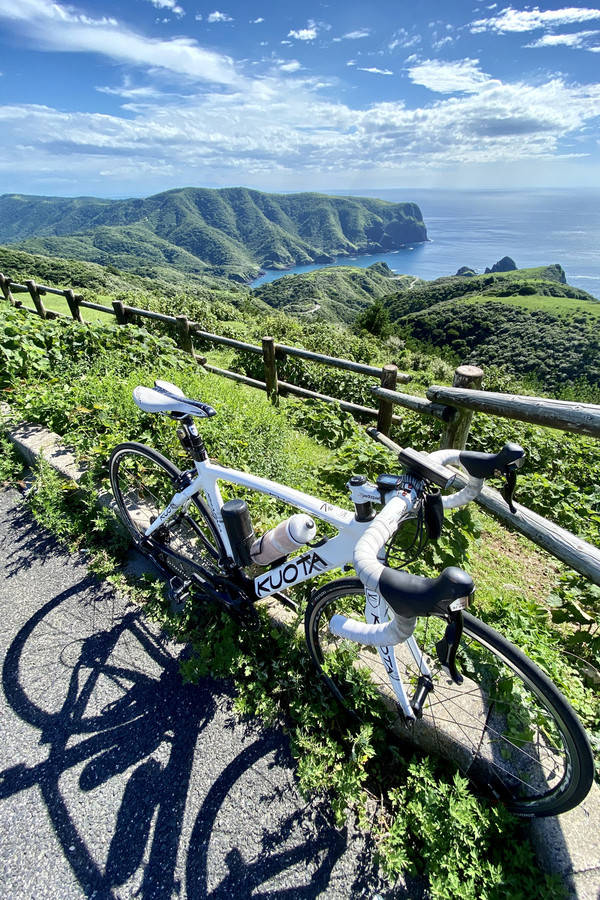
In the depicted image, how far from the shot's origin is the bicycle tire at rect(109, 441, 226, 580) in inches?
110

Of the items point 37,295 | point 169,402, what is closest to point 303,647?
point 169,402

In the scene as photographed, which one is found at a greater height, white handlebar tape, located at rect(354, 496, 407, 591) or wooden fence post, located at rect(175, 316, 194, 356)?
white handlebar tape, located at rect(354, 496, 407, 591)

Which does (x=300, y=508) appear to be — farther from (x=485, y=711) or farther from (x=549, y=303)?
(x=549, y=303)

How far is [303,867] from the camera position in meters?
1.80

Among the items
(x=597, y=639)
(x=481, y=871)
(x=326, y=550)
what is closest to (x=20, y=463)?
(x=326, y=550)

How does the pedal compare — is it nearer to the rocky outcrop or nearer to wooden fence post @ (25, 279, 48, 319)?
wooden fence post @ (25, 279, 48, 319)

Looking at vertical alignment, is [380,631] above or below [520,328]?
above

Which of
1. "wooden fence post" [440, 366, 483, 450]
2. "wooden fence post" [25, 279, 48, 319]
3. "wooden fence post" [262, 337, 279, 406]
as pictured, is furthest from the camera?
"wooden fence post" [25, 279, 48, 319]

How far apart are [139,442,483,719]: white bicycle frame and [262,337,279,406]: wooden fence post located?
418cm

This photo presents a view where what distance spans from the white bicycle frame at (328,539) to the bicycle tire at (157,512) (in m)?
0.21

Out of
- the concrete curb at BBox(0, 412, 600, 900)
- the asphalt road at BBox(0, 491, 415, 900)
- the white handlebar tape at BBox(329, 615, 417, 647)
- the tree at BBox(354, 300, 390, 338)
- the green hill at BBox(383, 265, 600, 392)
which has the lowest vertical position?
the green hill at BBox(383, 265, 600, 392)

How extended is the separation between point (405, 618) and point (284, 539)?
3.06 feet

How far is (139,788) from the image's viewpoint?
204 centimetres

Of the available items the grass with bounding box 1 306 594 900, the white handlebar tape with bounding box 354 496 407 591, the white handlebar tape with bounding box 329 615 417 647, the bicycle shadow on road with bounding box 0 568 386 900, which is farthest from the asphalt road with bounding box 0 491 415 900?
the white handlebar tape with bounding box 354 496 407 591
